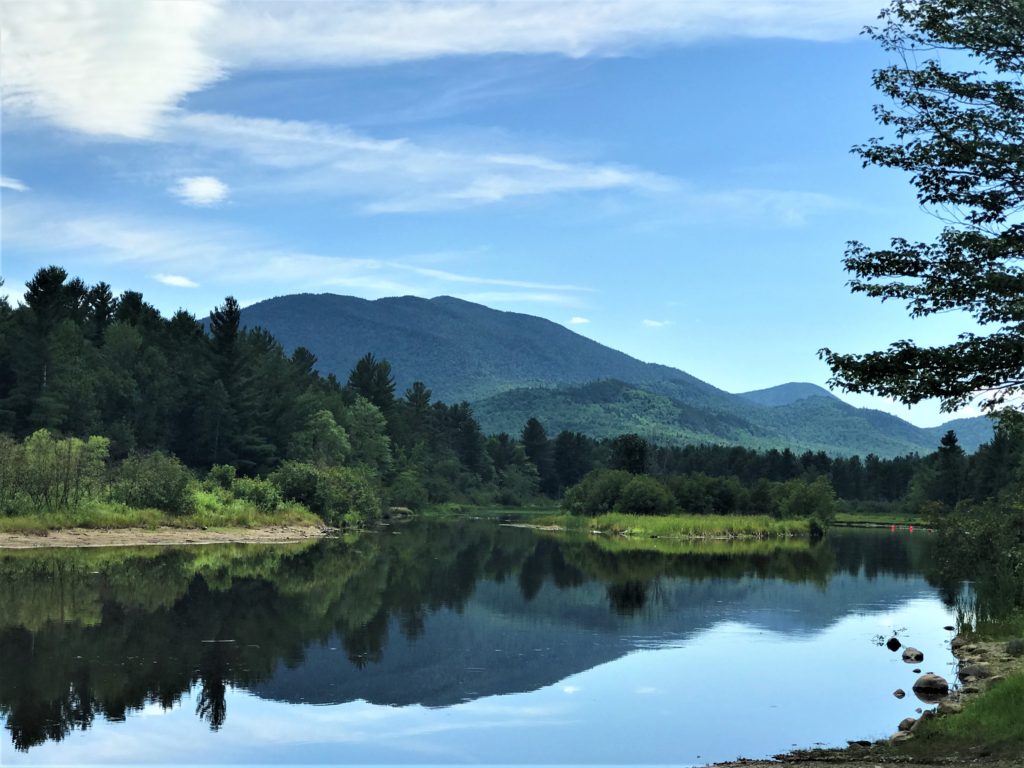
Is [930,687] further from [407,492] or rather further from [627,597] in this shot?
[407,492]

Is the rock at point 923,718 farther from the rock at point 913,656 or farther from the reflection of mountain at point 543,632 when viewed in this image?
the rock at point 913,656

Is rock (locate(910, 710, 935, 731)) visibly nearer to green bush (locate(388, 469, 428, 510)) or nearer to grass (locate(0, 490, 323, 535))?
grass (locate(0, 490, 323, 535))

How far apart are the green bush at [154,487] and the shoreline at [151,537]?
213cm

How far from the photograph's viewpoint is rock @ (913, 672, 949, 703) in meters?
22.7

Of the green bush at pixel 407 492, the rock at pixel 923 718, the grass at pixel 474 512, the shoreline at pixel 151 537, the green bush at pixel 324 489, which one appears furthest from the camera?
the grass at pixel 474 512

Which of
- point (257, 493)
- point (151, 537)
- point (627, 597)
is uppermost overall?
point (257, 493)

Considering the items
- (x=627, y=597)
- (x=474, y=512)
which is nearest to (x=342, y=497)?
(x=627, y=597)

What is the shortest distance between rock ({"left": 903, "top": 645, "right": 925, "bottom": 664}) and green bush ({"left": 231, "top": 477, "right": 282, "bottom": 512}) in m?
53.9

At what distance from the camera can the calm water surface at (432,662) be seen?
18250 mm

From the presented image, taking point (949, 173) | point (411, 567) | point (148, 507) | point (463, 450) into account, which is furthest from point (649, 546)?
point (463, 450)

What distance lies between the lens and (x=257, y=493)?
75.3m

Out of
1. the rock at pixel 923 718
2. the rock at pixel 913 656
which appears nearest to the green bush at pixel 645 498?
the rock at pixel 913 656

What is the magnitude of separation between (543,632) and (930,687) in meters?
12.4

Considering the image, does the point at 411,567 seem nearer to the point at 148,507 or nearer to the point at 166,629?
the point at 148,507
